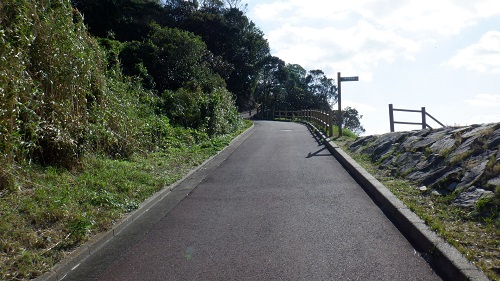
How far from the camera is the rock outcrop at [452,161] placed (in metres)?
6.99

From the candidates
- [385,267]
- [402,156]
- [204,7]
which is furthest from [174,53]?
[204,7]

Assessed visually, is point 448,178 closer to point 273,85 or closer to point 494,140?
point 494,140

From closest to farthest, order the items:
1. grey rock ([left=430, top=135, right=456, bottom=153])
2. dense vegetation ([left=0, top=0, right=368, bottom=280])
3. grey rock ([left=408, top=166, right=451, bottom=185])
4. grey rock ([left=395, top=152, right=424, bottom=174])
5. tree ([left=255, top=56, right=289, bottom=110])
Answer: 1. dense vegetation ([left=0, top=0, right=368, bottom=280])
2. grey rock ([left=408, top=166, right=451, bottom=185])
3. grey rock ([left=430, top=135, right=456, bottom=153])
4. grey rock ([left=395, top=152, right=424, bottom=174])
5. tree ([left=255, top=56, right=289, bottom=110])

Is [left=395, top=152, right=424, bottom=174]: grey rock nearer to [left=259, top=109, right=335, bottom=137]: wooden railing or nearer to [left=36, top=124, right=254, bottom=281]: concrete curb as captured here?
[left=36, top=124, right=254, bottom=281]: concrete curb

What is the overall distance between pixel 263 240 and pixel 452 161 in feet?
12.9

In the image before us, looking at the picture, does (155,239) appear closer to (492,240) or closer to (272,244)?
(272,244)

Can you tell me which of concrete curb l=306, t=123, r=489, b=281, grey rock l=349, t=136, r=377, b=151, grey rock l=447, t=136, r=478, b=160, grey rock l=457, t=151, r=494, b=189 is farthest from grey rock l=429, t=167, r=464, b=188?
grey rock l=349, t=136, r=377, b=151

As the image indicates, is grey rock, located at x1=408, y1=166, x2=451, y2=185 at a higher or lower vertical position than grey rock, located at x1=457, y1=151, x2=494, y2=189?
lower

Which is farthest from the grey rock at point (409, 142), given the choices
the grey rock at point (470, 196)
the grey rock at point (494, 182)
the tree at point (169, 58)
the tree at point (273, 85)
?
the tree at point (273, 85)

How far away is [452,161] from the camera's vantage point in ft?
27.5

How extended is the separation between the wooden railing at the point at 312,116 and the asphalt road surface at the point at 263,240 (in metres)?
12.5

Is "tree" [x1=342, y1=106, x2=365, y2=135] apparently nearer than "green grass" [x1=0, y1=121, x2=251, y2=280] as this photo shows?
No

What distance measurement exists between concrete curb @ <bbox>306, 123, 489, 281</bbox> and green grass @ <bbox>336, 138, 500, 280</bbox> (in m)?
0.08

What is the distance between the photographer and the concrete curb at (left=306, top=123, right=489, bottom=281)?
4.78 meters
